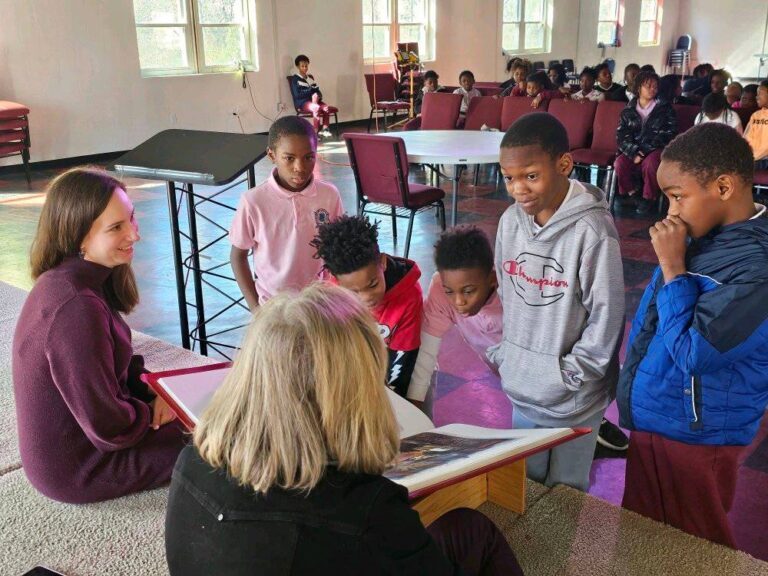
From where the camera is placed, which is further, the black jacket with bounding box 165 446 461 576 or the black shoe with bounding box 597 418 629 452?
the black shoe with bounding box 597 418 629 452

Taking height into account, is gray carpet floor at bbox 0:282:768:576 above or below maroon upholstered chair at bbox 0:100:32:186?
below

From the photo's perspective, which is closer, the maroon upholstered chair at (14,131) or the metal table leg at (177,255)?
the metal table leg at (177,255)

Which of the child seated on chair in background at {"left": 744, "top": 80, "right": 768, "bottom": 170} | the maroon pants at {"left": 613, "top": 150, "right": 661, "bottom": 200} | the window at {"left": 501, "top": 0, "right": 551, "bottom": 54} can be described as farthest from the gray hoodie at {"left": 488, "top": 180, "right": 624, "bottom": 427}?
the window at {"left": 501, "top": 0, "right": 551, "bottom": 54}

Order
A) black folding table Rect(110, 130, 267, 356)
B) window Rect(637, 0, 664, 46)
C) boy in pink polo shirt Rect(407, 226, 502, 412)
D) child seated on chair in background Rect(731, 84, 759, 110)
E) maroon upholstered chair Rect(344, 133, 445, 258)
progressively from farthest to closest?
window Rect(637, 0, 664, 46)
child seated on chair in background Rect(731, 84, 759, 110)
maroon upholstered chair Rect(344, 133, 445, 258)
black folding table Rect(110, 130, 267, 356)
boy in pink polo shirt Rect(407, 226, 502, 412)

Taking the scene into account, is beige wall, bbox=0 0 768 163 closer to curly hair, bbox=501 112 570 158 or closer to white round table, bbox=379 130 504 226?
white round table, bbox=379 130 504 226

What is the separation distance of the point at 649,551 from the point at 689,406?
30 cm

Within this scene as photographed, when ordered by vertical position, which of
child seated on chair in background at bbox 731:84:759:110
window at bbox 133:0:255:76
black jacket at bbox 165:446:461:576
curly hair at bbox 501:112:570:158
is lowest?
black jacket at bbox 165:446:461:576

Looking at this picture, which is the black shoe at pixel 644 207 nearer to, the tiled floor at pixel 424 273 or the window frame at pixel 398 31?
the tiled floor at pixel 424 273

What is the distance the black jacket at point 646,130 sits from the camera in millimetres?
5836

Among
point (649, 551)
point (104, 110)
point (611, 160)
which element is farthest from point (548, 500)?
point (104, 110)

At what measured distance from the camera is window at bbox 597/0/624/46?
16.3m

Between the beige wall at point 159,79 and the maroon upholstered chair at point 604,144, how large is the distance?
5.72 m

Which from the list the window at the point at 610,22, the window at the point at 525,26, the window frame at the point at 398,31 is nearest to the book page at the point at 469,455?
the window frame at the point at 398,31

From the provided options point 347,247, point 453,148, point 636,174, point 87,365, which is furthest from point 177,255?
point 636,174
